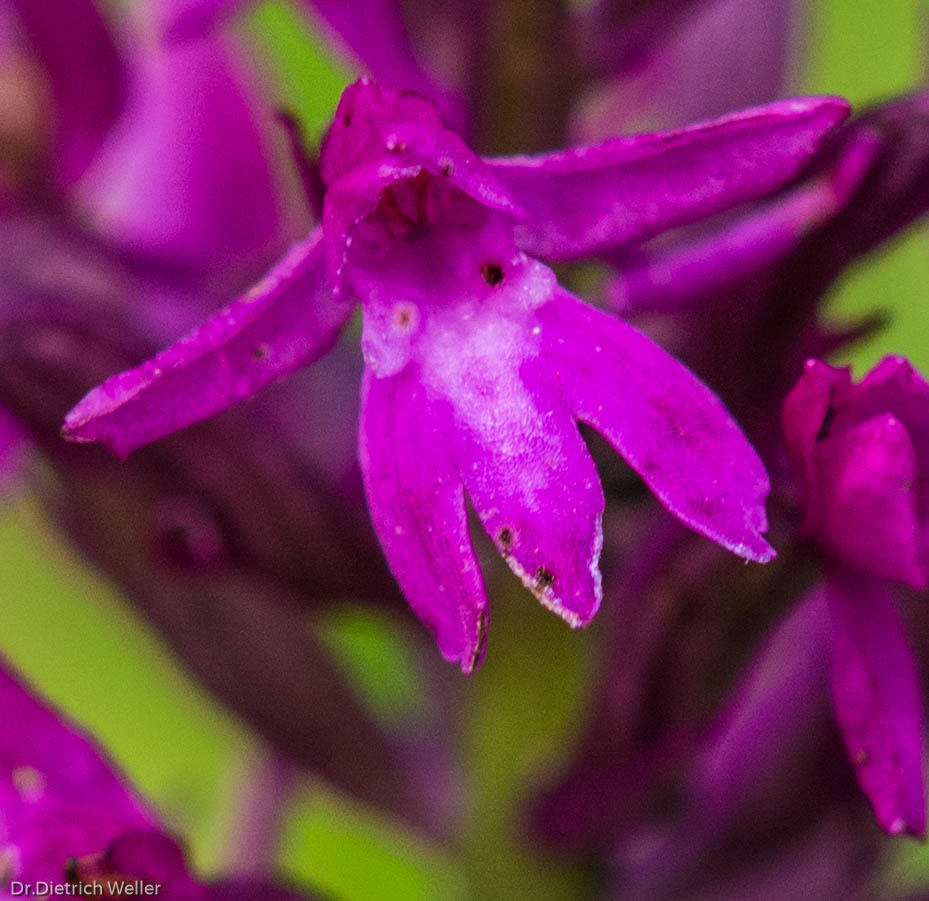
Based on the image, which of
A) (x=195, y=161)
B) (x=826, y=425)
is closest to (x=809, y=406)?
(x=826, y=425)

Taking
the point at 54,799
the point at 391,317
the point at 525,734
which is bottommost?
the point at 525,734

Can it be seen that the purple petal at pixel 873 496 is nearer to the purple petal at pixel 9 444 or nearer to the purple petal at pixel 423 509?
the purple petal at pixel 423 509

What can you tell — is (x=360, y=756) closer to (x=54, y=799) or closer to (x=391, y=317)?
(x=54, y=799)

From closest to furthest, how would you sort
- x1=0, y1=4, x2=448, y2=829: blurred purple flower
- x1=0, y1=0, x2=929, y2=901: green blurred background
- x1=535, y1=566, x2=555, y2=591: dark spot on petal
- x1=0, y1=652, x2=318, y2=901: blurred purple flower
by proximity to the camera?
x1=535, y1=566, x2=555, y2=591: dark spot on petal, x1=0, y1=652, x2=318, y2=901: blurred purple flower, x1=0, y1=4, x2=448, y2=829: blurred purple flower, x1=0, y1=0, x2=929, y2=901: green blurred background

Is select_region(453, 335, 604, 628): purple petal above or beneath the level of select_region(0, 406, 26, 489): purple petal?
above

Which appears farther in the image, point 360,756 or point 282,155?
point 282,155

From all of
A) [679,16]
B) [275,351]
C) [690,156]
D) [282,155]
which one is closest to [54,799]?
[275,351]

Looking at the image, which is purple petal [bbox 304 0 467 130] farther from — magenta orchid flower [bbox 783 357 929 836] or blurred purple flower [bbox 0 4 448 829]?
magenta orchid flower [bbox 783 357 929 836]

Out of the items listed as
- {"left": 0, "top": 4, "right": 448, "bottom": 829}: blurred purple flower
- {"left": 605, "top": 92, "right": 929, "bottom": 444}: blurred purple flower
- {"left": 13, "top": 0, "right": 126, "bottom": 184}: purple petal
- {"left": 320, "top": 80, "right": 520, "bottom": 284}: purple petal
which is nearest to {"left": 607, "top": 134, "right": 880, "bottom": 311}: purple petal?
{"left": 605, "top": 92, "right": 929, "bottom": 444}: blurred purple flower
